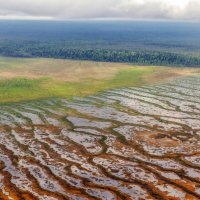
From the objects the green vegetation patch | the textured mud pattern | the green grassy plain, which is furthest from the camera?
the green grassy plain

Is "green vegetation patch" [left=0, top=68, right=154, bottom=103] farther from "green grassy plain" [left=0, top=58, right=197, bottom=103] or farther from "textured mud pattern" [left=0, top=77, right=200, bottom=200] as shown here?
"textured mud pattern" [left=0, top=77, right=200, bottom=200]

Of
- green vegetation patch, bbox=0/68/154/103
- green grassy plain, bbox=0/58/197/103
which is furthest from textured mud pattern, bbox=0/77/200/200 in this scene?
green grassy plain, bbox=0/58/197/103

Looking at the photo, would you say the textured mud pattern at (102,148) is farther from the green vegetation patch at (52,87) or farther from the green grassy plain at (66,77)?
the green grassy plain at (66,77)

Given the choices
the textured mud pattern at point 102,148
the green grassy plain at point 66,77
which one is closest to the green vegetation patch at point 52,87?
the green grassy plain at point 66,77

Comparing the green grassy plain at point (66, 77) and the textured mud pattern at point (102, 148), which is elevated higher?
the green grassy plain at point (66, 77)

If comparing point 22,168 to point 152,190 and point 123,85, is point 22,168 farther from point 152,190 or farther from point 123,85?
point 123,85

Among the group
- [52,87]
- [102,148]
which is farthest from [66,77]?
[102,148]
